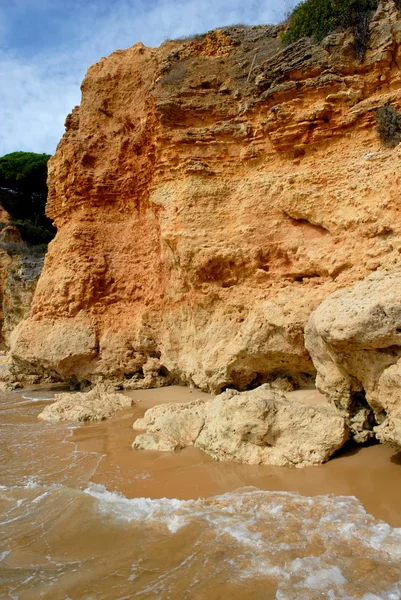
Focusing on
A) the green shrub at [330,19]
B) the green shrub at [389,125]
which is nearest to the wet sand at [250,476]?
the green shrub at [389,125]

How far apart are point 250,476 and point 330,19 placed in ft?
25.7

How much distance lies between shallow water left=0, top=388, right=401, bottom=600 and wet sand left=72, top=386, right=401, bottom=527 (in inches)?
0.5

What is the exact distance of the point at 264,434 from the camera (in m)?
4.38

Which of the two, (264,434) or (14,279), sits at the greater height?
(14,279)

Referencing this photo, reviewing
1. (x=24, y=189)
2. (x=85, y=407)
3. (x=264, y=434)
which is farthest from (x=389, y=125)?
(x=24, y=189)

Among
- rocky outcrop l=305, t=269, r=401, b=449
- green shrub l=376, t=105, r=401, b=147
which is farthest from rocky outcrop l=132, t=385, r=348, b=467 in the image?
green shrub l=376, t=105, r=401, b=147

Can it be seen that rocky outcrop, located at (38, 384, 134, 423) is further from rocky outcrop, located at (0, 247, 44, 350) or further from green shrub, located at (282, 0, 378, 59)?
rocky outcrop, located at (0, 247, 44, 350)

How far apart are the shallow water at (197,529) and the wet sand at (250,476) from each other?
13mm

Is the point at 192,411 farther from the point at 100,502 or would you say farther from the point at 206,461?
the point at 100,502

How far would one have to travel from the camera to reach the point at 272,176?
7.22m

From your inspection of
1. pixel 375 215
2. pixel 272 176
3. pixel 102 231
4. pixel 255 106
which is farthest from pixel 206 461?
pixel 102 231

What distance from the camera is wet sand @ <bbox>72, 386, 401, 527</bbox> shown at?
338 cm

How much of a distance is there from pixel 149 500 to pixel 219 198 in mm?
5675

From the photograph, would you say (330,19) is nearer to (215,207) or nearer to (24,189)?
(215,207)
